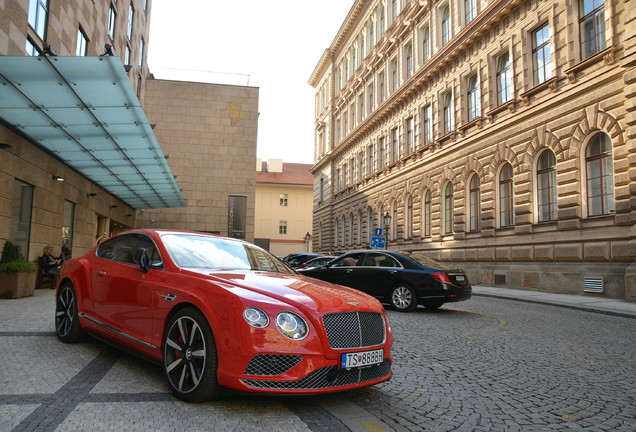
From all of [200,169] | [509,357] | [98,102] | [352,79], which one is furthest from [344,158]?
[509,357]

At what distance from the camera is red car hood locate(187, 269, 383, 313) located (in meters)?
3.79

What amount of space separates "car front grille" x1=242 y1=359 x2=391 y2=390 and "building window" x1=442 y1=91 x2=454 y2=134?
2287 cm

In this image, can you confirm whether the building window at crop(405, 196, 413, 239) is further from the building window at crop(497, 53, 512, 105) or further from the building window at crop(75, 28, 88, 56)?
the building window at crop(75, 28, 88, 56)

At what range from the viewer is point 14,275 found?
37.5 feet

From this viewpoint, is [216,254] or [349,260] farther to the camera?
[349,260]

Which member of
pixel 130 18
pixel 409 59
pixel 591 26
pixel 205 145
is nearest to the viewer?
pixel 591 26

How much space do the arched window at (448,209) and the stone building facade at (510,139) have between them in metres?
0.10

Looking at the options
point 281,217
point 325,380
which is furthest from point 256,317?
point 281,217

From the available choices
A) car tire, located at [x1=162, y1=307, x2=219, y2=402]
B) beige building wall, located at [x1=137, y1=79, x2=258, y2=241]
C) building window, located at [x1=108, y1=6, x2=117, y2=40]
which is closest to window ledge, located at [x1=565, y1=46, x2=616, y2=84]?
car tire, located at [x1=162, y1=307, x2=219, y2=402]

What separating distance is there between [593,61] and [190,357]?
659 inches

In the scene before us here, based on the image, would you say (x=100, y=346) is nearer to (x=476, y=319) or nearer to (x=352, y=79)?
(x=476, y=319)

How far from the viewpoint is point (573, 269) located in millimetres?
16016

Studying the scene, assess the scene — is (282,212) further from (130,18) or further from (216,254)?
(216,254)

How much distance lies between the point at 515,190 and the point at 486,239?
285 cm
